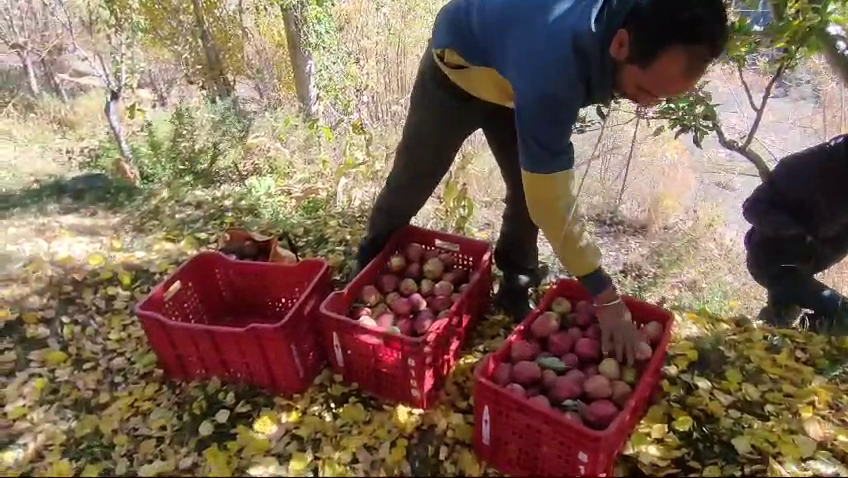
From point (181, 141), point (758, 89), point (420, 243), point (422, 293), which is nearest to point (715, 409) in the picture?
point (422, 293)

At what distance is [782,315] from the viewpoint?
280 cm

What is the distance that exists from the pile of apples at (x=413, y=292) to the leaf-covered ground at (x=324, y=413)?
239mm

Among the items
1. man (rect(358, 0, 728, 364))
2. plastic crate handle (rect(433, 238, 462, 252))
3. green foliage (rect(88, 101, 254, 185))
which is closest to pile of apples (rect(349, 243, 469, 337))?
plastic crate handle (rect(433, 238, 462, 252))

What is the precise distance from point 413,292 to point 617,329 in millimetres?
741

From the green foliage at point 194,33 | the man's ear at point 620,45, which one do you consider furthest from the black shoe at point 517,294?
the green foliage at point 194,33

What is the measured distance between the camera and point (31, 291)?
9.20ft

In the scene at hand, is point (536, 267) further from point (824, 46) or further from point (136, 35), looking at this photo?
point (136, 35)

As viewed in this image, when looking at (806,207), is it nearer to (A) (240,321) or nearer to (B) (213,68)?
(A) (240,321)

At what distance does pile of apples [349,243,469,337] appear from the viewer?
2.12 metres

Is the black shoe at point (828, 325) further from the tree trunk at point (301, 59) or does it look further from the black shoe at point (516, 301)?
the tree trunk at point (301, 59)

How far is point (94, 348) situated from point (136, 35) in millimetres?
2379

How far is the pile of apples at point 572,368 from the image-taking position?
1.73 meters

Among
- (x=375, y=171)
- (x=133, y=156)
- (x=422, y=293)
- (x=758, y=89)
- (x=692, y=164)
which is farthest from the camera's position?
(x=758, y=89)

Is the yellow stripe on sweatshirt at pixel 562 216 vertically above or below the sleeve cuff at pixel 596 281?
above
